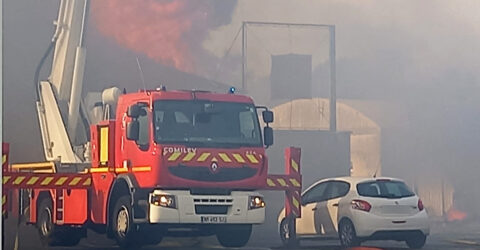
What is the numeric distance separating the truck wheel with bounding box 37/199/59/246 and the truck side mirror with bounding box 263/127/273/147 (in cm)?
272

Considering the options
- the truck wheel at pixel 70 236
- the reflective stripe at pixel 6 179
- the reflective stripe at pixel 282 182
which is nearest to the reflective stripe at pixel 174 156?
the reflective stripe at pixel 282 182

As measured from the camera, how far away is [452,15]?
1242 cm

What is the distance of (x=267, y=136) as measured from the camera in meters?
11.0

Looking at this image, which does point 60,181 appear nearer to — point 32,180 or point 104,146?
point 32,180

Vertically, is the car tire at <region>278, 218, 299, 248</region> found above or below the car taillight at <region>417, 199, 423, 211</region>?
below

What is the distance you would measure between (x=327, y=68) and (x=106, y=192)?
10.8 feet

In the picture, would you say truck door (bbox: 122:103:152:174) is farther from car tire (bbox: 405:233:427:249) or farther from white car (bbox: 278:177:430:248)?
car tire (bbox: 405:233:427:249)

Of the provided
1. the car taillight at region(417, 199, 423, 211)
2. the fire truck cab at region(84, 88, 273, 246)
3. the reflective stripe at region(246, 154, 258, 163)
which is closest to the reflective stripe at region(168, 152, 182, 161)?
the fire truck cab at region(84, 88, 273, 246)

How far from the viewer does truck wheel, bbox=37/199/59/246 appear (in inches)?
445

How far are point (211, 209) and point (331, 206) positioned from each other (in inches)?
73.2

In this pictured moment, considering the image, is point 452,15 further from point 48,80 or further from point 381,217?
point 48,80

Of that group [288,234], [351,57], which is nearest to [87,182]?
[288,234]

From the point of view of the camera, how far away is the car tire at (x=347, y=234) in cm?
1142

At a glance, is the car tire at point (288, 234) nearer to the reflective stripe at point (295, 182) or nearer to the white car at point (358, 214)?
the white car at point (358, 214)
